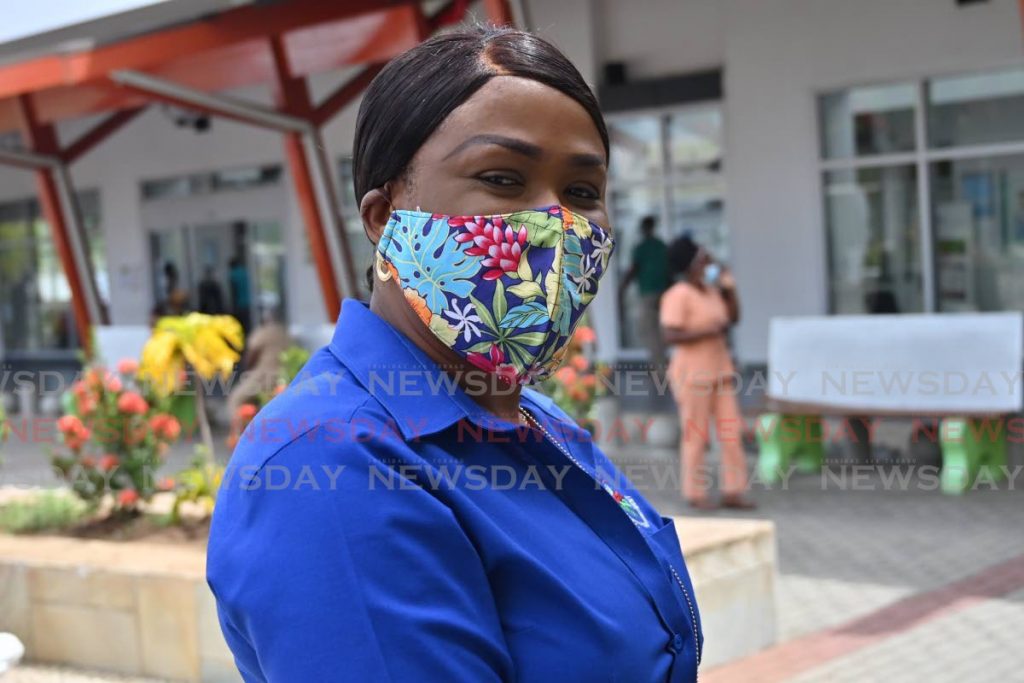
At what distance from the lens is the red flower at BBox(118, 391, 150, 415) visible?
5633 millimetres

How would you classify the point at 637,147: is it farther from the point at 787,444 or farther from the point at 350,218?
the point at 787,444

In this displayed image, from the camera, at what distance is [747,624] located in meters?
4.90

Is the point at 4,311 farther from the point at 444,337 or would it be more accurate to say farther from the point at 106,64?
the point at 444,337

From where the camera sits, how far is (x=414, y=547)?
1143 millimetres

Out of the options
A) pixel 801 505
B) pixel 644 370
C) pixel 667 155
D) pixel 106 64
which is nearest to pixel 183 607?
pixel 801 505

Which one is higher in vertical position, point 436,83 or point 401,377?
point 436,83

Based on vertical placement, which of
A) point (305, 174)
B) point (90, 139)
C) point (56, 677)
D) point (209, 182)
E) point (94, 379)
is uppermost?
point (90, 139)

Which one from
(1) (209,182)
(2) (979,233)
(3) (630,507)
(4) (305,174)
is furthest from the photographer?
(1) (209,182)

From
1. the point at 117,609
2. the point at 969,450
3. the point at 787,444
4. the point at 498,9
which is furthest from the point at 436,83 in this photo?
the point at 787,444

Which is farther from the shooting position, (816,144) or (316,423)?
(816,144)

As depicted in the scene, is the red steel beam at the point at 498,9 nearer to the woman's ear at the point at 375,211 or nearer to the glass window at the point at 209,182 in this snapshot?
the glass window at the point at 209,182

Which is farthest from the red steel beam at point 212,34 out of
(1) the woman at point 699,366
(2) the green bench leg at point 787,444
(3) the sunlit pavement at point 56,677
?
(3) the sunlit pavement at point 56,677

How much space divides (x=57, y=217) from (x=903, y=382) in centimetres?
1205

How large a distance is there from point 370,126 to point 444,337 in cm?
29
